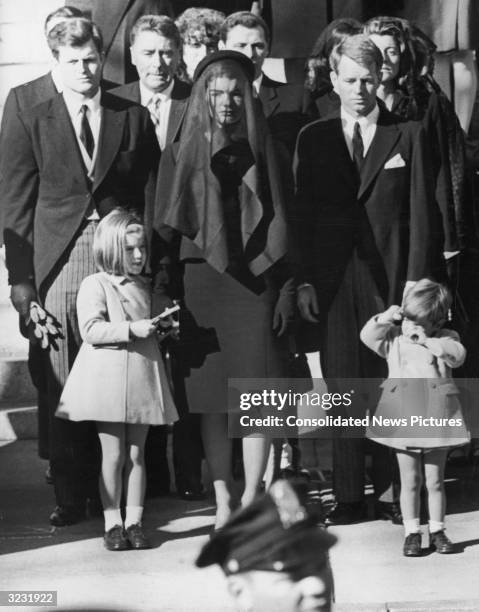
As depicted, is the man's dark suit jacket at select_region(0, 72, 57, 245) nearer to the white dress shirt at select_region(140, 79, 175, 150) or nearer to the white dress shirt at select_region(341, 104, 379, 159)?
the white dress shirt at select_region(140, 79, 175, 150)

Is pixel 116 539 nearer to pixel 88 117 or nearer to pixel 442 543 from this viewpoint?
pixel 442 543

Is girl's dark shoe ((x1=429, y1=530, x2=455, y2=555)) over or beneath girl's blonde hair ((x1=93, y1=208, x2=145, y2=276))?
beneath

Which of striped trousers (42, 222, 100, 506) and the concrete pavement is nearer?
the concrete pavement

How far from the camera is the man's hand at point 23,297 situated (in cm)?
612

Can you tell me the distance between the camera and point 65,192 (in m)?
6.08

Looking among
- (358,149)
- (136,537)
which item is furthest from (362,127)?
(136,537)

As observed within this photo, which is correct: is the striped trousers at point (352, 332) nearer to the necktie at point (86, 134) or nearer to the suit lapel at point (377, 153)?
the suit lapel at point (377, 153)

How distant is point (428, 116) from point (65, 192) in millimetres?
1411

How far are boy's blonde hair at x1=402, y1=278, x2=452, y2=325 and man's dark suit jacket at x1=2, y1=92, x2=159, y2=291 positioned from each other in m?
1.08

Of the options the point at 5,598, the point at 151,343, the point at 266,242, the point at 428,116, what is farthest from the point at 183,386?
the point at 428,116

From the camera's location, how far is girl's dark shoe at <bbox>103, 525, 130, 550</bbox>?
6.07 meters

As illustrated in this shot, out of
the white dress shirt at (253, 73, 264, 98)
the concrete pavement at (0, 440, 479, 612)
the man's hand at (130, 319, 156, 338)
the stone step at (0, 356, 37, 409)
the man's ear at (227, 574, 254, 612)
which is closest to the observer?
the man's ear at (227, 574, 254, 612)

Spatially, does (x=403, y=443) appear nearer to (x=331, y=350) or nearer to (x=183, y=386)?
(x=331, y=350)

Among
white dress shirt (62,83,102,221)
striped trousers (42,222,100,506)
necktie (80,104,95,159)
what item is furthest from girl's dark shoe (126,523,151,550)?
necktie (80,104,95,159)
